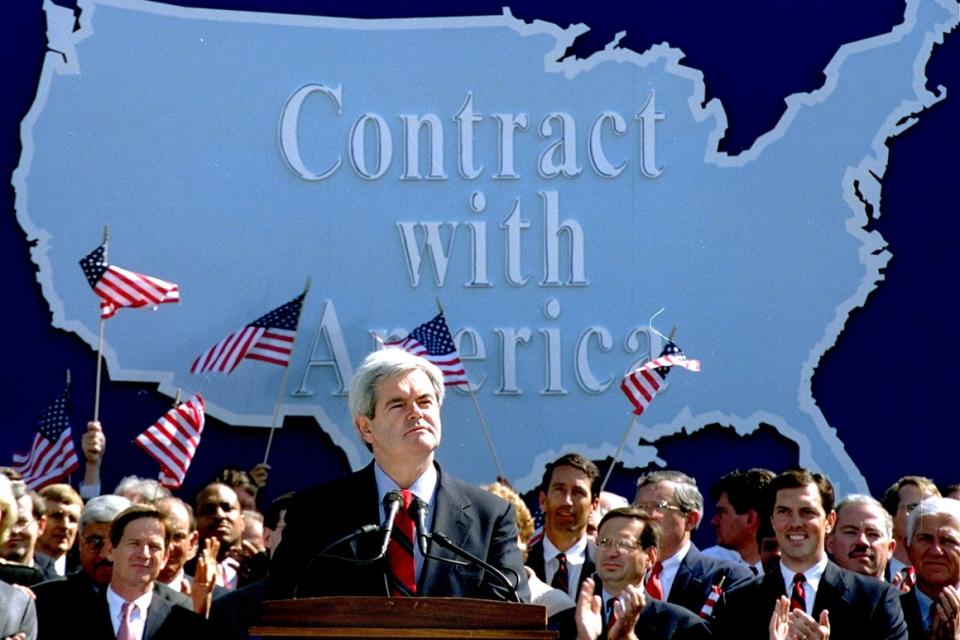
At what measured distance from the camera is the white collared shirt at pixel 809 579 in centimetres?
580

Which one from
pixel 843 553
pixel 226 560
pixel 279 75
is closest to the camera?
pixel 843 553

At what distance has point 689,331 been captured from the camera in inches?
408

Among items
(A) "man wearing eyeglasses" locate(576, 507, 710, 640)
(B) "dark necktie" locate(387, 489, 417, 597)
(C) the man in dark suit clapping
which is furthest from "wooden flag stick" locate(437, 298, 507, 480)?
(B) "dark necktie" locate(387, 489, 417, 597)

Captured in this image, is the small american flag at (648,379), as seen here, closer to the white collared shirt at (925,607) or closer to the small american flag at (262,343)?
the small american flag at (262,343)

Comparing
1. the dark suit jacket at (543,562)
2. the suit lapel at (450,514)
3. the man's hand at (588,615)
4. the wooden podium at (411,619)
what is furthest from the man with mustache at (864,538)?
the wooden podium at (411,619)

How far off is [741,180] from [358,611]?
7.56m

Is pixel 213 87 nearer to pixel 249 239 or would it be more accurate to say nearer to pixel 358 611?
pixel 249 239

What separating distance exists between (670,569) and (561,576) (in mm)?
492

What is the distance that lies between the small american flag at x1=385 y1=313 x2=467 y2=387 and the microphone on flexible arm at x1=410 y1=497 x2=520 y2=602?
620 centimetres

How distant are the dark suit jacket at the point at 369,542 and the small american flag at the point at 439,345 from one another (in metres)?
6.01

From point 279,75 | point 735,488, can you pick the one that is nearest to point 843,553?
point 735,488

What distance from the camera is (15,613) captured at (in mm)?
4949

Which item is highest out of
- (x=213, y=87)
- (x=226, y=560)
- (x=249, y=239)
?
(x=213, y=87)

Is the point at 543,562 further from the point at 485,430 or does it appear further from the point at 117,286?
the point at 117,286
